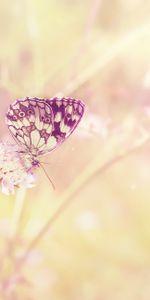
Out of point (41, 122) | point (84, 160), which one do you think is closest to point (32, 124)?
point (41, 122)

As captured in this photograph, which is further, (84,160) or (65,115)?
(84,160)

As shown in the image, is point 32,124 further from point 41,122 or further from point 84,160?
point 84,160

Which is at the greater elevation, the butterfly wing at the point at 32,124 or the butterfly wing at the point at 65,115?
the butterfly wing at the point at 32,124

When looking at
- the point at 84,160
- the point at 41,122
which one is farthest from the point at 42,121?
the point at 84,160

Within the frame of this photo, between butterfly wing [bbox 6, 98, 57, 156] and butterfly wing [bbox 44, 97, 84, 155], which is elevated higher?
butterfly wing [bbox 6, 98, 57, 156]
